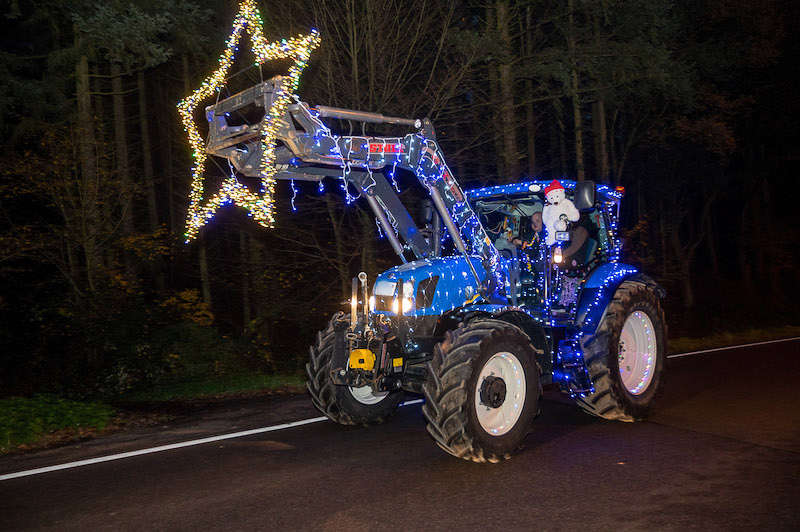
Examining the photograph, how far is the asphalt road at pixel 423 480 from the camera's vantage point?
4.90 meters

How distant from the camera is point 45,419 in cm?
780

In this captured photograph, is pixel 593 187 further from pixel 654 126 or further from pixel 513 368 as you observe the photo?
pixel 654 126

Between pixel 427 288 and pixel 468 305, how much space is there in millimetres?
540

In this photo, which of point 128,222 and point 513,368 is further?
point 128,222

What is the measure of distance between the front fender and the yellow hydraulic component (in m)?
2.53

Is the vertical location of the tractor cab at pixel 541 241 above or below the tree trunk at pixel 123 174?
below

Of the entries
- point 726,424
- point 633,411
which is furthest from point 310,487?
point 726,424

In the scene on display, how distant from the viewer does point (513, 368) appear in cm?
669

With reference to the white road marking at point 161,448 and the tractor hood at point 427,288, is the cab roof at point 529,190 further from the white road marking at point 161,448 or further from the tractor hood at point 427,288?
the white road marking at point 161,448

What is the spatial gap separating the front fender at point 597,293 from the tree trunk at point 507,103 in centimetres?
627

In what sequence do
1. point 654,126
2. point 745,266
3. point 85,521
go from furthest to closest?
1. point 745,266
2. point 654,126
3. point 85,521

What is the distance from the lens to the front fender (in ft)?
24.8

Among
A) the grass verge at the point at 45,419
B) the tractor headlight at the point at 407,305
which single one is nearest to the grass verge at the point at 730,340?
the tractor headlight at the point at 407,305

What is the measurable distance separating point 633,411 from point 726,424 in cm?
100
